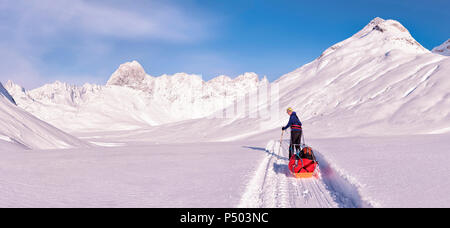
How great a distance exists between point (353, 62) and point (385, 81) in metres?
24.9

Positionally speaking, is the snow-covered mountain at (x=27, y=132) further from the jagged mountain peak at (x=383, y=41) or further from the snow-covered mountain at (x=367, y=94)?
the jagged mountain peak at (x=383, y=41)

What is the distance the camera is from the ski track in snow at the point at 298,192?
6035 millimetres

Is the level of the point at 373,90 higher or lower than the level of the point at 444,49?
lower

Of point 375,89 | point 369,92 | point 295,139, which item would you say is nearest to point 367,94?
point 369,92

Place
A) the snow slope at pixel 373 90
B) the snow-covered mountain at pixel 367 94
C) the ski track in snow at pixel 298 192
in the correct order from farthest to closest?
the snow-covered mountain at pixel 367 94, the snow slope at pixel 373 90, the ski track in snow at pixel 298 192

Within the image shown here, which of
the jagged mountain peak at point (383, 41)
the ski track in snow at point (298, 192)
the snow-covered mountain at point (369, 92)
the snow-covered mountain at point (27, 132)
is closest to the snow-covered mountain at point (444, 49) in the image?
the jagged mountain peak at point (383, 41)

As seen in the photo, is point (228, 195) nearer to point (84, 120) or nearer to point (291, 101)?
point (291, 101)

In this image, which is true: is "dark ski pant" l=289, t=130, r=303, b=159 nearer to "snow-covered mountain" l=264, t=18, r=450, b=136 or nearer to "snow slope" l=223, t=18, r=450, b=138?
"snow slope" l=223, t=18, r=450, b=138

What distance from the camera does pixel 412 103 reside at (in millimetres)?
40438

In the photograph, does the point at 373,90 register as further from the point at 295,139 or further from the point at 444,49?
the point at 444,49

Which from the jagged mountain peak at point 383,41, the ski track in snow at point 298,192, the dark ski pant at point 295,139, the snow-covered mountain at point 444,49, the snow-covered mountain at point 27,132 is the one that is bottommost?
the ski track in snow at point 298,192

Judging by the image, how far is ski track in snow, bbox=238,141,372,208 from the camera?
19.8 feet

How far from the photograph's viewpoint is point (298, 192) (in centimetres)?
705

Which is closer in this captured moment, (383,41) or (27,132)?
(27,132)
